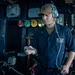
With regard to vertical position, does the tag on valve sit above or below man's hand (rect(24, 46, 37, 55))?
below

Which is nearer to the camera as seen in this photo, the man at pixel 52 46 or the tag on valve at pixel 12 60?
the man at pixel 52 46

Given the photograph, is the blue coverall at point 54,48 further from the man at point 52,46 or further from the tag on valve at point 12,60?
the tag on valve at point 12,60

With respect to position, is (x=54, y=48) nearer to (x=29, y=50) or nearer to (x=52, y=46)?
(x=52, y=46)

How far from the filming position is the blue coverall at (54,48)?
86.9 inches

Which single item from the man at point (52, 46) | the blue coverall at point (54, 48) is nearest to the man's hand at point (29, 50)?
the man at point (52, 46)

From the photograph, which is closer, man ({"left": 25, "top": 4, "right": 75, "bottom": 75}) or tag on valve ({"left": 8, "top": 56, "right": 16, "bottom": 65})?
man ({"left": 25, "top": 4, "right": 75, "bottom": 75})

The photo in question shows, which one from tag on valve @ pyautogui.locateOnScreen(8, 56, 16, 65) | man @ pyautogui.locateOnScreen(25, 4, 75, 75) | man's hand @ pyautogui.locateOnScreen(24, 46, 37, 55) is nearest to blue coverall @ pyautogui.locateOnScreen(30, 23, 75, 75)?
man @ pyautogui.locateOnScreen(25, 4, 75, 75)

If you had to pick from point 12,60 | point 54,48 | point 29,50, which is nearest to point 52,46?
point 54,48

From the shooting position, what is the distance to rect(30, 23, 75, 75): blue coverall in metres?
2.21

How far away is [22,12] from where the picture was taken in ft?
14.9

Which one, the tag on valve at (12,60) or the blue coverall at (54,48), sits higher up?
the blue coverall at (54,48)

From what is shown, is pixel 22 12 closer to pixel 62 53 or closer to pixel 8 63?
pixel 8 63

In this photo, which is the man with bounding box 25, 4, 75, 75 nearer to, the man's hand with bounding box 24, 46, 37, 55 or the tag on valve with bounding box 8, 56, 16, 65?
the man's hand with bounding box 24, 46, 37, 55

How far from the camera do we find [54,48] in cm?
222
